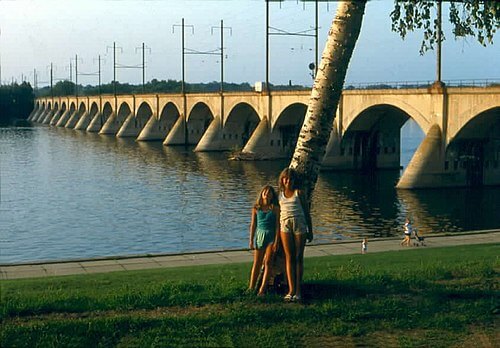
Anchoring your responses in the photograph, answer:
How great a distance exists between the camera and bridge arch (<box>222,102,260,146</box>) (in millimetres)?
81562

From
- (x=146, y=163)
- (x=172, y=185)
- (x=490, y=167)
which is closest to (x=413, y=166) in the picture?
(x=490, y=167)

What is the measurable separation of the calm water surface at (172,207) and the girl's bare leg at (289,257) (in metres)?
16.4

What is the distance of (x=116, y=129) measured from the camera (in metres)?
122

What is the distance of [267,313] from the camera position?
9703mm

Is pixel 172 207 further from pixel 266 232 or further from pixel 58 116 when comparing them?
pixel 58 116

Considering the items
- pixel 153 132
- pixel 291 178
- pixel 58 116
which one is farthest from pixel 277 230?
pixel 58 116

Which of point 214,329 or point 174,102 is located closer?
point 214,329

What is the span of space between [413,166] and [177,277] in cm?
3453

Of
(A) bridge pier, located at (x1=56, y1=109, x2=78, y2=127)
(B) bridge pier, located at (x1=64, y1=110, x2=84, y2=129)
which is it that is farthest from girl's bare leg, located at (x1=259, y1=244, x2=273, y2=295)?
(A) bridge pier, located at (x1=56, y1=109, x2=78, y2=127)

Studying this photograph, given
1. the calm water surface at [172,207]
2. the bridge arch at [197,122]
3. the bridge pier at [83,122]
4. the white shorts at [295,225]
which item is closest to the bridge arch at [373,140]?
the calm water surface at [172,207]

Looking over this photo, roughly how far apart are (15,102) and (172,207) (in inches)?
6001

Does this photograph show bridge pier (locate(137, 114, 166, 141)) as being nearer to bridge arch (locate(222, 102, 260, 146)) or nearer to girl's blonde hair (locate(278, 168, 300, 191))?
bridge arch (locate(222, 102, 260, 146))

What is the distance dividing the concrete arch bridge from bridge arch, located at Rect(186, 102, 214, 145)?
0.13 meters

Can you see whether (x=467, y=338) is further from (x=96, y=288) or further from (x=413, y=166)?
(x=413, y=166)
